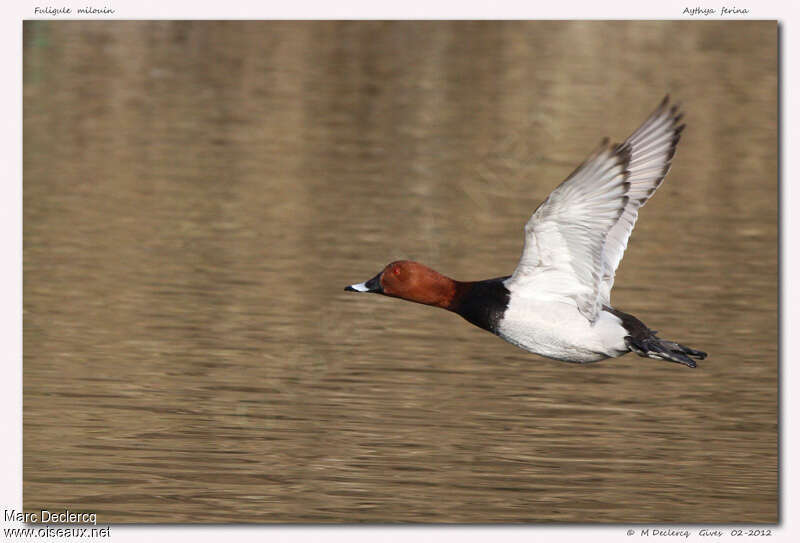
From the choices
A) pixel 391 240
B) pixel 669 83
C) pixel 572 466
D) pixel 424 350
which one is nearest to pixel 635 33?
pixel 669 83

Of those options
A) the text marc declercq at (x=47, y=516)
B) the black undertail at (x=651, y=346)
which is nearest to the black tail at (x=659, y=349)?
the black undertail at (x=651, y=346)

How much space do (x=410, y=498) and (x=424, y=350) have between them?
2675 millimetres

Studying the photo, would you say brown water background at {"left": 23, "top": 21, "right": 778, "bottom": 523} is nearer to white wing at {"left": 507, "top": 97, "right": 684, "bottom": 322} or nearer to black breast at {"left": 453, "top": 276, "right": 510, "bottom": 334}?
black breast at {"left": 453, "top": 276, "right": 510, "bottom": 334}

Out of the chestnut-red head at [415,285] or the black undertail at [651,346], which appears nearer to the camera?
the black undertail at [651,346]

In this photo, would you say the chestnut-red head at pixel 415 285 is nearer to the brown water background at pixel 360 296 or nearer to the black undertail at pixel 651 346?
the black undertail at pixel 651 346

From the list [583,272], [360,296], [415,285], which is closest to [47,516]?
[415,285]

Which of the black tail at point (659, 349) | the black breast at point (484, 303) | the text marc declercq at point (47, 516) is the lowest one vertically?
the text marc declercq at point (47, 516)

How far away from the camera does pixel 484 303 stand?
8016mm

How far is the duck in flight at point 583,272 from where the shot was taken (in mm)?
7664

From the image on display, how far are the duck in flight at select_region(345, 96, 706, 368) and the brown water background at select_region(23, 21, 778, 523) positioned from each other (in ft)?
3.98

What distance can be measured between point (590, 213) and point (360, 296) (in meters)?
5.17

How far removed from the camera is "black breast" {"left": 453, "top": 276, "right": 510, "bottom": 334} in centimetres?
795

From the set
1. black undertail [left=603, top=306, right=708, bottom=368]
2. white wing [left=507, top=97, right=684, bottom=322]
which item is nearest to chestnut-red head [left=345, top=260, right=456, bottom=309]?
white wing [left=507, top=97, right=684, bottom=322]

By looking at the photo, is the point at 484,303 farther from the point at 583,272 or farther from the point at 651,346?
the point at 651,346
